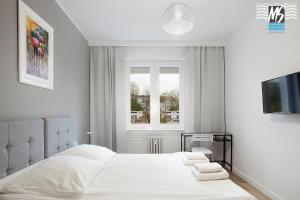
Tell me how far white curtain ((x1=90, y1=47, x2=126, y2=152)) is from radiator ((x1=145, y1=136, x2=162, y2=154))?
527 mm

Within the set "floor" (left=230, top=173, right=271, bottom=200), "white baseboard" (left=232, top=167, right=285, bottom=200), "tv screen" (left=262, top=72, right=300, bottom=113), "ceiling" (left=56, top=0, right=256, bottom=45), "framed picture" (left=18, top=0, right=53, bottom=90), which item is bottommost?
"floor" (left=230, top=173, right=271, bottom=200)

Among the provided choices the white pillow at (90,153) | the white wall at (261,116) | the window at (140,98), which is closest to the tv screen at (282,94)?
the white wall at (261,116)

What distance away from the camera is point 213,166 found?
197 centimetres

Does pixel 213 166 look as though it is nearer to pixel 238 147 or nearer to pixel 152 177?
pixel 152 177

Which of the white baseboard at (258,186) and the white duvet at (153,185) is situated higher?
the white duvet at (153,185)

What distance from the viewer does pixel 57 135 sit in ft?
8.25

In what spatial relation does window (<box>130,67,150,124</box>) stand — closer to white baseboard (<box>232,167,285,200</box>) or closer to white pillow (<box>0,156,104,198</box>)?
white baseboard (<box>232,167,285,200</box>)

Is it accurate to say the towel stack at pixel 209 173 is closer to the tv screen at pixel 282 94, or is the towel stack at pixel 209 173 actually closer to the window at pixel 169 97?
the tv screen at pixel 282 94

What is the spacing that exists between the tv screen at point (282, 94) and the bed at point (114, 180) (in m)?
1.13

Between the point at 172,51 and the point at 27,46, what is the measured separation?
304 cm

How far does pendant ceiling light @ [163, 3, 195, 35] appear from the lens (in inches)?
85.0

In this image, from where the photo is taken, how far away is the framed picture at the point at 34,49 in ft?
6.33

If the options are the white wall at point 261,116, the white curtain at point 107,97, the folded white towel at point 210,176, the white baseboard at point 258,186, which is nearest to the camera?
the folded white towel at point 210,176

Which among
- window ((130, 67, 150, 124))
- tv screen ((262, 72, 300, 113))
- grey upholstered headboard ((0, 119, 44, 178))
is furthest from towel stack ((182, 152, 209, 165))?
window ((130, 67, 150, 124))
